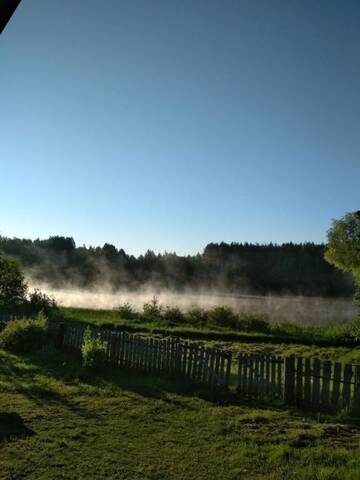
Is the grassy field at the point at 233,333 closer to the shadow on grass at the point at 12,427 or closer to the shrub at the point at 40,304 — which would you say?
the shrub at the point at 40,304

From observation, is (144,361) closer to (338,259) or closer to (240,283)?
(338,259)

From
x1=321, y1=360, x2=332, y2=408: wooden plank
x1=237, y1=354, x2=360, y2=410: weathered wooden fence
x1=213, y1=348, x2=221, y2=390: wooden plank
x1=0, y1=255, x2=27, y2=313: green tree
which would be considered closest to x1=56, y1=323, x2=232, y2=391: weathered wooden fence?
x1=213, y1=348, x2=221, y2=390: wooden plank

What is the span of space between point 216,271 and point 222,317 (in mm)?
42758

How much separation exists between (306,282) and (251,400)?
61.3 m

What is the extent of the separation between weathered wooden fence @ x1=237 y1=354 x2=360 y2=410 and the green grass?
0.78 metres

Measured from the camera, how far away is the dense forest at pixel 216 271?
6619 cm

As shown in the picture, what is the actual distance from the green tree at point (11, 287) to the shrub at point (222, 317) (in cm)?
1429

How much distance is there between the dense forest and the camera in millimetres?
66188

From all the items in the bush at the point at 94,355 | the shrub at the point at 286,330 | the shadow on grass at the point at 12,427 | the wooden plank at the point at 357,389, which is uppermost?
the wooden plank at the point at 357,389

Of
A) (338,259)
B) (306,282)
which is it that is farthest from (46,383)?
(306,282)

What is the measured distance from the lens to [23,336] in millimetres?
15953

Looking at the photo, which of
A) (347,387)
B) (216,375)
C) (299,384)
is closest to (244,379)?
(216,375)

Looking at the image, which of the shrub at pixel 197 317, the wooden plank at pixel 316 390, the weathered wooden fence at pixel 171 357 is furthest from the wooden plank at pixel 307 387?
the shrub at pixel 197 317

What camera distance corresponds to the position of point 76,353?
15430mm
